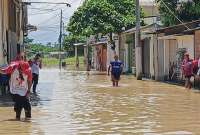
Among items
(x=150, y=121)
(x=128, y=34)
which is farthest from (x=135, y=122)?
(x=128, y=34)

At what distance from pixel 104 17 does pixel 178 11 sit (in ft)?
48.0

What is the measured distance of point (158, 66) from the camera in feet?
119

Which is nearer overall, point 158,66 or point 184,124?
point 184,124

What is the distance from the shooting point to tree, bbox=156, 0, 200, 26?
32.5 meters

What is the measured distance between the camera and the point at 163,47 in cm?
3581

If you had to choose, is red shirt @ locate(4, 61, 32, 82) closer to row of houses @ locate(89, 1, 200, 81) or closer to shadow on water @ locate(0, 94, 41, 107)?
shadow on water @ locate(0, 94, 41, 107)

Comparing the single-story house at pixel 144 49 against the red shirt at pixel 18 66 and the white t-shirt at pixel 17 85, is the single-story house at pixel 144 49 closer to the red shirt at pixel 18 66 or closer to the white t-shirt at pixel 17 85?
the red shirt at pixel 18 66

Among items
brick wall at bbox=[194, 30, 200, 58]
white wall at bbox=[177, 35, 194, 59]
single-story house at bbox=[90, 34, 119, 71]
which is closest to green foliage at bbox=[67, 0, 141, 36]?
single-story house at bbox=[90, 34, 119, 71]

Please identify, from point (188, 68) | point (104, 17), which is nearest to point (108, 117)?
point (188, 68)

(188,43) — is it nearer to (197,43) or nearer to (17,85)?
(197,43)

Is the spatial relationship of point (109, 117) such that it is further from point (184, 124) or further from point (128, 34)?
point (128, 34)

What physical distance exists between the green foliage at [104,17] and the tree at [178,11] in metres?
13.2

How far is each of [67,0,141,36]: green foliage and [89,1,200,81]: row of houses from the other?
1109mm

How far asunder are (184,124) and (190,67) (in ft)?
43.2
